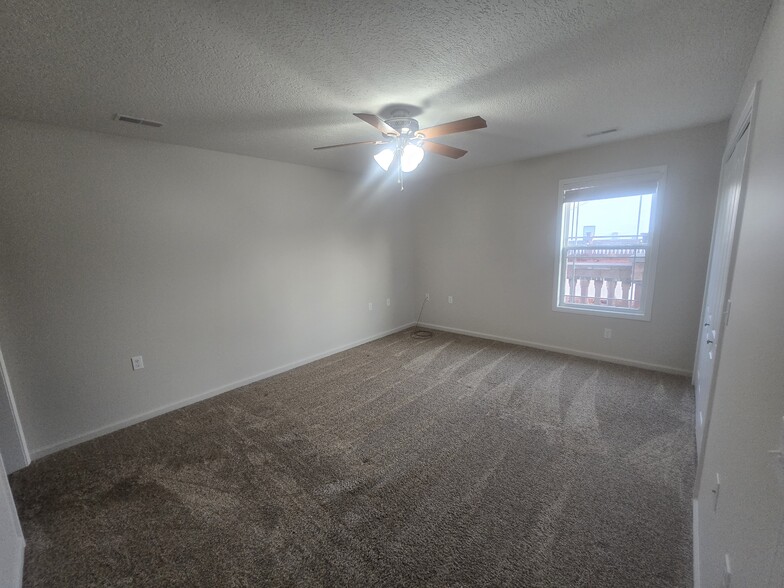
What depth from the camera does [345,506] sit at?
1773 mm

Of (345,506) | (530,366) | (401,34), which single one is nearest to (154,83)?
(401,34)

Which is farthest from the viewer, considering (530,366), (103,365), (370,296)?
(370,296)

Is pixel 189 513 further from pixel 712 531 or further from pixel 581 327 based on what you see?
pixel 581 327

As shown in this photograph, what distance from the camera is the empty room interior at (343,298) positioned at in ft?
4.44

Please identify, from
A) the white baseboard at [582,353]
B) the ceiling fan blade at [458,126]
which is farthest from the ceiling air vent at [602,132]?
the white baseboard at [582,353]

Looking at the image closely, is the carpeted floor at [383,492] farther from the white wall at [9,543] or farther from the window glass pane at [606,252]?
the window glass pane at [606,252]

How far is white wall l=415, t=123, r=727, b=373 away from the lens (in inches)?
117

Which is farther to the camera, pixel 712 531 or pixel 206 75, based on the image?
pixel 206 75

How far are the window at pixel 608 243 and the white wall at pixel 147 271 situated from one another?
9.41ft

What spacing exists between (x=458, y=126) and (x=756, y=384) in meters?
1.85

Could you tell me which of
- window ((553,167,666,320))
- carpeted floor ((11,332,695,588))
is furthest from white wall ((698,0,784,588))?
window ((553,167,666,320))

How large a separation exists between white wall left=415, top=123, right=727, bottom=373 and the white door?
0.71 ft

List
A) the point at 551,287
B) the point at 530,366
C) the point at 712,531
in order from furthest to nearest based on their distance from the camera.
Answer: the point at 551,287 → the point at 530,366 → the point at 712,531

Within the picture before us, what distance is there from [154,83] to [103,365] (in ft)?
7.12
